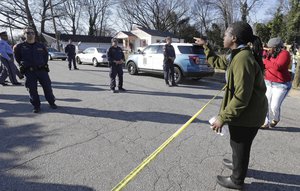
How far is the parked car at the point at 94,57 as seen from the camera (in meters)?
18.1

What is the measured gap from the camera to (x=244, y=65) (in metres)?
2.41

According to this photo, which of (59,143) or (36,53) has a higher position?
(36,53)

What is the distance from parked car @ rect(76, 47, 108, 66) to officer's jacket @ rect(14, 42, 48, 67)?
1226 centimetres

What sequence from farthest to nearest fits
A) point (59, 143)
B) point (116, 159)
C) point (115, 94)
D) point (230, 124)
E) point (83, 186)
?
1. point (115, 94)
2. point (59, 143)
3. point (116, 159)
4. point (83, 186)
5. point (230, 124)

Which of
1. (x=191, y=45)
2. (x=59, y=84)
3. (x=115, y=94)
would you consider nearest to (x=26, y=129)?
(x=115, y=94)

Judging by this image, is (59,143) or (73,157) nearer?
(73,157)

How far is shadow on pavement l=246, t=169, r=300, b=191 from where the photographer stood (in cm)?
309

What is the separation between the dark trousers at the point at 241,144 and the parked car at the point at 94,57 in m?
16.0

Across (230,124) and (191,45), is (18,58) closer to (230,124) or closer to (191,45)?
(230,124)

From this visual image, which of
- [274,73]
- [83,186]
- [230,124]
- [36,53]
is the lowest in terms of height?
[83,186]

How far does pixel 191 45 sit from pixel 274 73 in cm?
598

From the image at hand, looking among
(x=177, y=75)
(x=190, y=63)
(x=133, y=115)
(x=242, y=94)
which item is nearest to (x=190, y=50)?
(x=190, y=63)

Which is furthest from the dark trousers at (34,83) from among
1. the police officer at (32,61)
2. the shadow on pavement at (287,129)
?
the shadow on pavement at (287,129)

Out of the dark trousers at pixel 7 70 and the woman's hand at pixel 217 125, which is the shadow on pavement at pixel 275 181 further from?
the dark trousers at pixel 7 70
